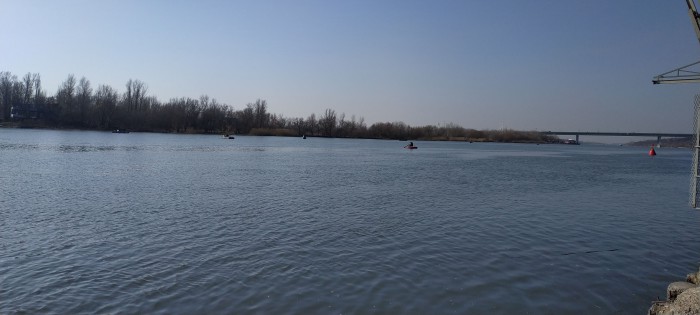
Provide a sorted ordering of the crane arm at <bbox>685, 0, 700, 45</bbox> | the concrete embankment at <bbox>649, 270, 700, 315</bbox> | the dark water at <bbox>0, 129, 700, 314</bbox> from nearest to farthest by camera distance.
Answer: the concrete embankment at <bbox>649, 270, 700, 315</bbox> < the dark water at <bbox>0, 129, 700, 314</bbox> < the crane arm at <bbox>685, 0, 700, 45</bbox>

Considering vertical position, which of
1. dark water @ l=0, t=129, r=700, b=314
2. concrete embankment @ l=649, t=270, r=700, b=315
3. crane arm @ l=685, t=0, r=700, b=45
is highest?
crane arm @ l=685, t=0, r=700, b=45

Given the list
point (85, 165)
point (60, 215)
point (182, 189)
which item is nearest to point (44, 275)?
point (60, 215)

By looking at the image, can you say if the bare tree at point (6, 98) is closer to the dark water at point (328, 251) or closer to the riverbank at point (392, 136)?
the riverbank at point (392, 136)

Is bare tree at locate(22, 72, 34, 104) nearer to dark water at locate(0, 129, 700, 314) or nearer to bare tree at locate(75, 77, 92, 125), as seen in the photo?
bare tree at locate(75, 77, 92, 125)

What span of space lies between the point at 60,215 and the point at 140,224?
3301mm

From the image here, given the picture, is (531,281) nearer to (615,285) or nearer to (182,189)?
(615,285)

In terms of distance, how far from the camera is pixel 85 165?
109 ft

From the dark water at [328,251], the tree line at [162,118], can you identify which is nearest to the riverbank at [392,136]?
the tree line at [162,118]

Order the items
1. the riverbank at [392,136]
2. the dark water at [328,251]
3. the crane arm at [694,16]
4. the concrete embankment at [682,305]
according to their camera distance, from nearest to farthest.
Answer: the concrete embankment at [682,305] → the dark water at [328,251] → the crane arm at [694,16] → the riverbank at [392,136]

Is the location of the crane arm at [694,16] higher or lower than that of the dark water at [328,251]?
higher

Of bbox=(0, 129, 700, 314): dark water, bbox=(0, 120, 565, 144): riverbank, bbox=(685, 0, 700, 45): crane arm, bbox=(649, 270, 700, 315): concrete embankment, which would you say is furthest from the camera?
bbox=(0, 120, 565, 144): riverbank

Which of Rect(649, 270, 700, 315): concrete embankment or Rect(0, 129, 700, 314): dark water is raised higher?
Rect(649, 270, 700, 315): concrete embankment

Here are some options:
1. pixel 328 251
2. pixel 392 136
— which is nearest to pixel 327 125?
pixel 392 136

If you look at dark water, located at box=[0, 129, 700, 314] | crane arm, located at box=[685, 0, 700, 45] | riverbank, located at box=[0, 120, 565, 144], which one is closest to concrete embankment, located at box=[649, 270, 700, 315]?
dark water, located at box=[0, 129, 700, 314]
